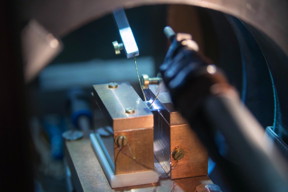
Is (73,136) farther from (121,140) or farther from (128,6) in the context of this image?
(128,6)

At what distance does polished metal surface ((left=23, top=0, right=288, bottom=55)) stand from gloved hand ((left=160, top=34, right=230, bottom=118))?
0.34 feet

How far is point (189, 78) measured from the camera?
0.73m

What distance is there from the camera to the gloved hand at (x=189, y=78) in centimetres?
69

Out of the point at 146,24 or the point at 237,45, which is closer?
the point at 237,45

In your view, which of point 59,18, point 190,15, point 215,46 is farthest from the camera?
point 190,15

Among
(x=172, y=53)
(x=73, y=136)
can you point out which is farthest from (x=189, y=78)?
(x=73, y=136)

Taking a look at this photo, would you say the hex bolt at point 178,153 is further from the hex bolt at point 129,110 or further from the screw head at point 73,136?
the screw head at point 73,136

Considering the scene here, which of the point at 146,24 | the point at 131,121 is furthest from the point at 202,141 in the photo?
the point at 146,24

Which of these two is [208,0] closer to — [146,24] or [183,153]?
[183,153]

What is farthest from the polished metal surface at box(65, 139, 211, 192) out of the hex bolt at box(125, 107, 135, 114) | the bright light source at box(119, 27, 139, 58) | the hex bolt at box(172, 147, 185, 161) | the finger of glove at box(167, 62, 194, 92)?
the finger of glove at box(167, 62, 194, 92)

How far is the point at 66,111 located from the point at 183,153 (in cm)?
131

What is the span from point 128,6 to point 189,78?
0.19 metres

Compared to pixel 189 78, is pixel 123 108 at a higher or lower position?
lower

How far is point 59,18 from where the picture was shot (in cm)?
75
